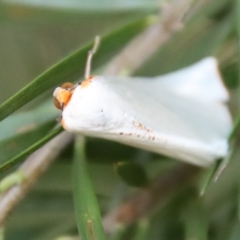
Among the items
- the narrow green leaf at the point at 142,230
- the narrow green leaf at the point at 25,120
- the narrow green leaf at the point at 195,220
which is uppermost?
the narrow green leaf at the point at 25,120

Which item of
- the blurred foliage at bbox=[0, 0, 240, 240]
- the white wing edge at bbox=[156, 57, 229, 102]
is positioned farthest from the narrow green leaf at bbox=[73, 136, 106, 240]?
the white wing edge at bbox=[156, 57, 229, 102]

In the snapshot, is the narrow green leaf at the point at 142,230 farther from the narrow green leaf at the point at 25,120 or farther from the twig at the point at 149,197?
the narrow green leaf at the point at 25,120

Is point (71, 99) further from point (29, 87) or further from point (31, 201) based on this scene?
point (31, 201)

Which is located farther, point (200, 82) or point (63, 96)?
point (200, 82)

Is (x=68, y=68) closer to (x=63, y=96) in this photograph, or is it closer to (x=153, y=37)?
(x=63, y=96)

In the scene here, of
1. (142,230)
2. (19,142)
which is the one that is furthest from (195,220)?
(19,142)

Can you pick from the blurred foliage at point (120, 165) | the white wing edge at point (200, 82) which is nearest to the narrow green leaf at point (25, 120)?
the blurred foliage at point (120, 165)
